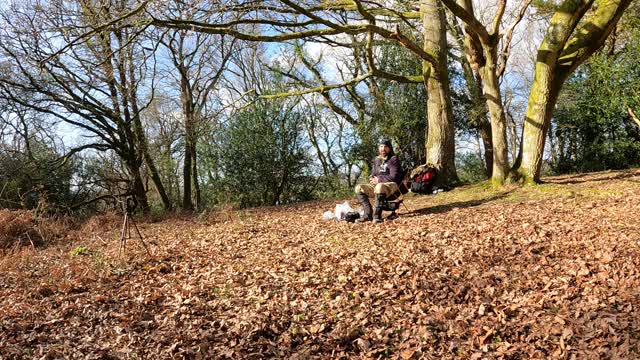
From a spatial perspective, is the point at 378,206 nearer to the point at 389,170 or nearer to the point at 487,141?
the point at 389,170

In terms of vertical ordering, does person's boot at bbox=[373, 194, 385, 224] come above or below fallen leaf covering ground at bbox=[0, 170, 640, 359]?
above

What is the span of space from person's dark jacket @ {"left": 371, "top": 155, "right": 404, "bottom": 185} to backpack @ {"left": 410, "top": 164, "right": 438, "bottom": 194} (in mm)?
2552

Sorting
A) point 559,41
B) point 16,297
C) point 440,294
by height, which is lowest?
point 440,294

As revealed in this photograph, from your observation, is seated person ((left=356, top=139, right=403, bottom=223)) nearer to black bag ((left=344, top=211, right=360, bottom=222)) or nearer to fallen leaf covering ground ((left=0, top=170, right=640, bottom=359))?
black bag ((left=344, top=211, right=360, bottom=222))

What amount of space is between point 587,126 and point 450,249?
11209mm

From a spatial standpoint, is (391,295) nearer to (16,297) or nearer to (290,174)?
(16,297)

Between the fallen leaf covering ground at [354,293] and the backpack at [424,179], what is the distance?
2932mm

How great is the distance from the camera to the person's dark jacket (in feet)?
25.9

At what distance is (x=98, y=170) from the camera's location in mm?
15453

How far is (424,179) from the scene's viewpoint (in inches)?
409

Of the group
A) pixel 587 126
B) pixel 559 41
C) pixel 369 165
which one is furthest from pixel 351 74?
pixel 559 41

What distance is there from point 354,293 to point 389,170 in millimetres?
3616

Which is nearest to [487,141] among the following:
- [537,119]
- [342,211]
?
[537,119]

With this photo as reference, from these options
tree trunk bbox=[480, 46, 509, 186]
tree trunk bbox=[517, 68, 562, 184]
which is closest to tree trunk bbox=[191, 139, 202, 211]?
tree trunk bbox=[480, 46, 509, 186]
